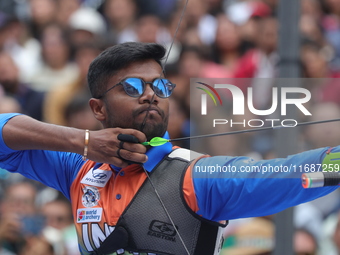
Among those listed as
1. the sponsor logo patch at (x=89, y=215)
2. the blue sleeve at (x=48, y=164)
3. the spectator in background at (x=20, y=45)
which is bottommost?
the sponsor logo patch at (x=89, y=215)

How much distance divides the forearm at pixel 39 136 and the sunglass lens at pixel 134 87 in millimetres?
265

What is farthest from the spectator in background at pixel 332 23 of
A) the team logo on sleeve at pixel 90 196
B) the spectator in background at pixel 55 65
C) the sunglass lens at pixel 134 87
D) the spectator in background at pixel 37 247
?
the team logo on sleeve at pixel 90 196

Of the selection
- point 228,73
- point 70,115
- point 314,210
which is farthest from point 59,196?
point 314,210

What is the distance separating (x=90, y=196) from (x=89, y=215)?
101 millimetres

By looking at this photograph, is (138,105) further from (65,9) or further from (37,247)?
(65,9)

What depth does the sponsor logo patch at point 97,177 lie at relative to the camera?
302cm

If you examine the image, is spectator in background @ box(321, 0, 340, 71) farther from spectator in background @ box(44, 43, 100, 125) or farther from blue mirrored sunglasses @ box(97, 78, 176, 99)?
blue mirrored sunglasses @ box(97, 78, 176, 99)

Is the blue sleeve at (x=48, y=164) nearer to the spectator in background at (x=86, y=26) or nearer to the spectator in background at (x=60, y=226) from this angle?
the spectator in background at (x=60, y=226)

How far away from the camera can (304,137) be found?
3.02m

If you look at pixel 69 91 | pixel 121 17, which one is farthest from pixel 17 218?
pixel 121 17

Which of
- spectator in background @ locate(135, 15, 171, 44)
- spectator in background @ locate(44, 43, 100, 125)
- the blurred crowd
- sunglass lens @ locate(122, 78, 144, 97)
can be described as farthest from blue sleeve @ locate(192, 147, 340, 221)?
spectator in background @ locate(135, 15, 171, 44)

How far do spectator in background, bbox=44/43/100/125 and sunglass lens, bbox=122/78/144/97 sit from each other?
9.59 ft

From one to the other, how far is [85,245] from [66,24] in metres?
4.32

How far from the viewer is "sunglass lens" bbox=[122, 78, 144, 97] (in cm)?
290
